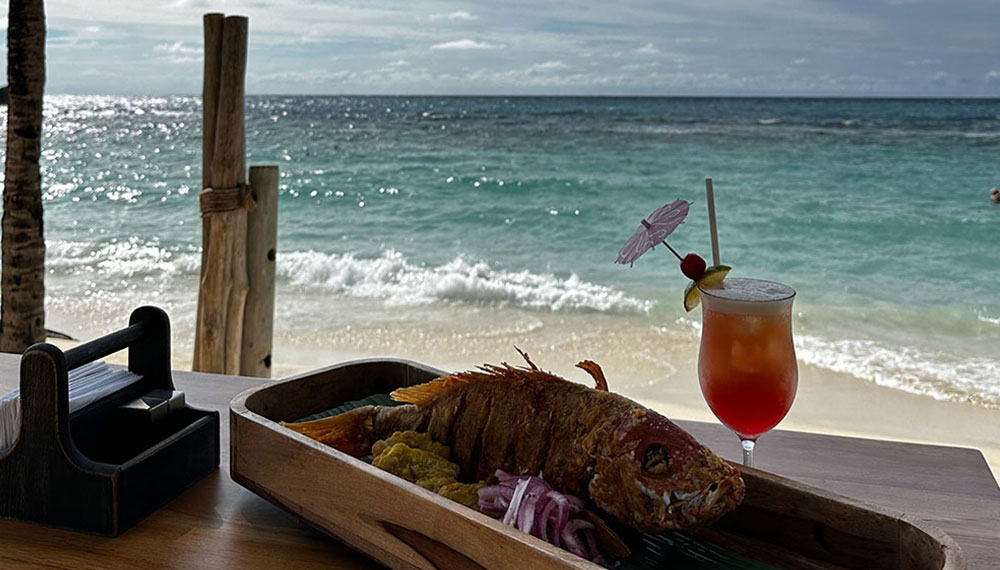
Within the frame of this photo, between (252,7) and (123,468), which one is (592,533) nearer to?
(123,468)

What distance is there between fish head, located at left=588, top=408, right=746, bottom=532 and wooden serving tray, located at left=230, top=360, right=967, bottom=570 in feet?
0.29

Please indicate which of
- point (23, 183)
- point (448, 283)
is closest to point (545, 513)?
point (23, 183)

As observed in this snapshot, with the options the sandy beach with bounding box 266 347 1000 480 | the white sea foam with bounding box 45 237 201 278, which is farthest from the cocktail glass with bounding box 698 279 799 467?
the white sea foam with bounding box 45 237 201 278

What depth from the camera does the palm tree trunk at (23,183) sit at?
277 centimetres

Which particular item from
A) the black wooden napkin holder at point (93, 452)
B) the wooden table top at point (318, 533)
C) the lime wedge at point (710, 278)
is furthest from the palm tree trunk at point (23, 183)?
the lime wedge at point (710, 278)

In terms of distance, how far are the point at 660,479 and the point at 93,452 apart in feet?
2.04

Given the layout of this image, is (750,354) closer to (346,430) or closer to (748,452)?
(748,452)

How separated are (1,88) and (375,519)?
299 centimetres

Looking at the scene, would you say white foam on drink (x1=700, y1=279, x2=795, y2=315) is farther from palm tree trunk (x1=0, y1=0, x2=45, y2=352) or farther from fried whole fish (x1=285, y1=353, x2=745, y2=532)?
palm tree trunk (x1=0, y1=0, x2=45, y2=352)

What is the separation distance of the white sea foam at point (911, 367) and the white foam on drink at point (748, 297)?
13.6ft

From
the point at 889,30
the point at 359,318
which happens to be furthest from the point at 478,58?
the point at 359,318

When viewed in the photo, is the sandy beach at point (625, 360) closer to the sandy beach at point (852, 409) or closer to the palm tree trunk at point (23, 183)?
the sandy beach at point (852, 409)

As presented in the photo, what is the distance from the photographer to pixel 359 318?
6387mm

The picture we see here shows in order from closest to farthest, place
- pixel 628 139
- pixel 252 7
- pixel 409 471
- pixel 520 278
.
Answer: pixel 409 471 → pixel 520 278 → pixel 628 139 → pixel 252 7
